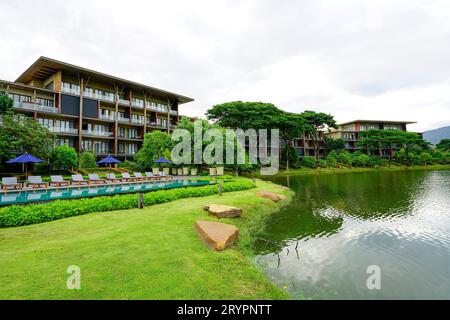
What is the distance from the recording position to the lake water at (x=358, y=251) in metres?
5.67

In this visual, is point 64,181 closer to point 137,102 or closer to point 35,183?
point 35,183

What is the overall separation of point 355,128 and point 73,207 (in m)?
75.2

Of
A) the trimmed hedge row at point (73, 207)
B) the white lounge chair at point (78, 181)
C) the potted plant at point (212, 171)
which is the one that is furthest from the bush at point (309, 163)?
the white lounge chair at point (78, 181)

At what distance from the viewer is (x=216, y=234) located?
7535mm

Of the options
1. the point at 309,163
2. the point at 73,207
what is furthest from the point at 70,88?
the point at 309,163

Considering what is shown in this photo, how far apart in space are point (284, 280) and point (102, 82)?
38437mm

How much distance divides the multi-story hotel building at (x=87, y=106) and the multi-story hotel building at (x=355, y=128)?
4936 centimetres

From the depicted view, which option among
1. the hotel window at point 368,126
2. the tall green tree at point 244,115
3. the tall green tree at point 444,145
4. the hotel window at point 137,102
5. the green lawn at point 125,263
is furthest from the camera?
the hotel window at point 368,126

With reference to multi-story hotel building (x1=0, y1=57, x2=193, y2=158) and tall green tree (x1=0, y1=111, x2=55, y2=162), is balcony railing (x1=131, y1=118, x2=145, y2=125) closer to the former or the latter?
multi-story hotel building (x1=0, y1=57, x2=193, y2=158)

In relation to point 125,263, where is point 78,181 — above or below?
above

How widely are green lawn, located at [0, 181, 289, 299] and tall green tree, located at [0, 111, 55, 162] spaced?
697 inches

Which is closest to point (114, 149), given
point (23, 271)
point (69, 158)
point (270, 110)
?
point (69, 158)

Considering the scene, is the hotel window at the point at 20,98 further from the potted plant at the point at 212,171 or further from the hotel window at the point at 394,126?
the hotel window at the point at 394,126
